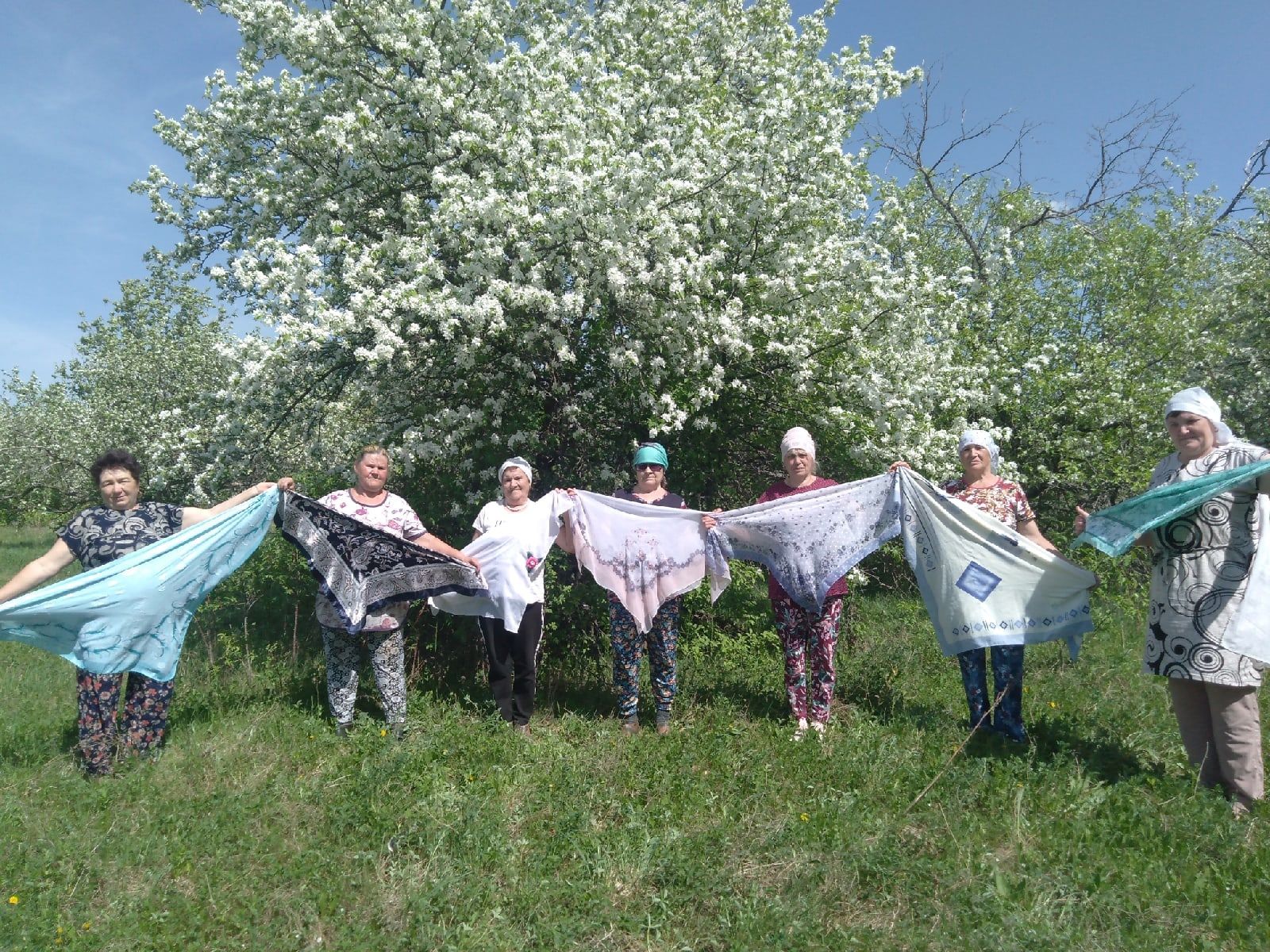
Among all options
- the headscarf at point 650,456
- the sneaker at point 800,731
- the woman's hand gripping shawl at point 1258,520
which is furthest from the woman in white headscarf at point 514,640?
the woman's hand gripping shawl at point 1258,520

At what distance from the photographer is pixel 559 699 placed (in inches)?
234

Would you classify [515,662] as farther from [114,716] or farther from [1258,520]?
[1258,520]

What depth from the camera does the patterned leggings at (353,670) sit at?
508 centimetres

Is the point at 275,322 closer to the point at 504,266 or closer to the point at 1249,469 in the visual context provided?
the point at 504,266

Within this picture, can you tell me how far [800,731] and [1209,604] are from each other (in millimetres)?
2300

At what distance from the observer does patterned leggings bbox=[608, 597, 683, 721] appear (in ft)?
17.3

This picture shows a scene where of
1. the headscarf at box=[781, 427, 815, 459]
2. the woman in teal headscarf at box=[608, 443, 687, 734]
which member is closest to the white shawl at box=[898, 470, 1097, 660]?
the headscarf at box=[781, 427, 815, 459]

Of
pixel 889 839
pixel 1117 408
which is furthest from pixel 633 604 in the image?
pixel 1117 408

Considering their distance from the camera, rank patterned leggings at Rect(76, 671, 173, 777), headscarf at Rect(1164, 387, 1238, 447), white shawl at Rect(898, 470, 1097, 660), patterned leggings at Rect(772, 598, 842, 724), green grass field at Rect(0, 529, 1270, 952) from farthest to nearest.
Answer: patterned leggings at Rect(772, 598, 842, 724) → white shawl at Rect(898, 470, 1097, 660) → patterned leggings at Rect(76, 671, 173, 777) → headscarf at Rect(1164, 387, 1238, 447) → green grass field at Rect(0, 529, 1270, 952)

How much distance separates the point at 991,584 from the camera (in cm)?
498

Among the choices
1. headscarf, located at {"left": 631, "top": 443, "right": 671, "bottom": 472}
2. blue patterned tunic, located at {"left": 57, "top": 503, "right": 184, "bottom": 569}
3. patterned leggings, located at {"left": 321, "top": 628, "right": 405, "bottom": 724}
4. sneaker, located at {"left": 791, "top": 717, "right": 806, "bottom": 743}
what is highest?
headscarf, located at {"left": 631, "top": 443, "right": 671, "bottom": 472}

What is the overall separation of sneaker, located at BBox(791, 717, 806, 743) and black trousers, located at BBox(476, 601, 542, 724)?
5.49 ft

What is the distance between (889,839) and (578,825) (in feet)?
4.78

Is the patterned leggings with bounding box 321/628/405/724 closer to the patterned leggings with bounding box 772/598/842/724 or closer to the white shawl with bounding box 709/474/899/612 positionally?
the white shawl with bounding box 709/474/899/612
